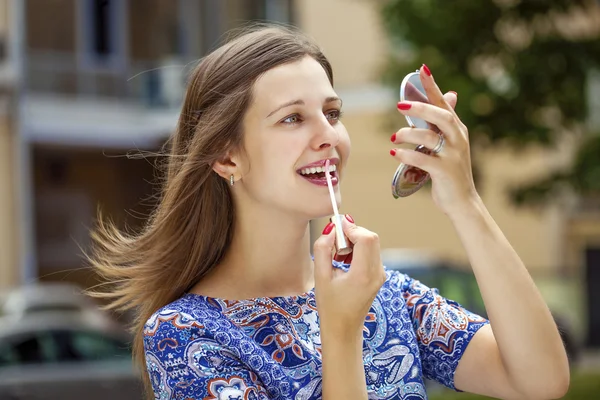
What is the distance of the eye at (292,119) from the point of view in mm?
1857

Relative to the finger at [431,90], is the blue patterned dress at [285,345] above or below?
below

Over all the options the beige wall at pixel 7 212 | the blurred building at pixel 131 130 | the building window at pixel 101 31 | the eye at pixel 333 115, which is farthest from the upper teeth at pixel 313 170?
the building window at pixel 101 31

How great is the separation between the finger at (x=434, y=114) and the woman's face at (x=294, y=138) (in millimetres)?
238

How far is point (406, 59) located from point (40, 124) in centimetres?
959

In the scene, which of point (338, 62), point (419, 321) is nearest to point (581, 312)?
point (338, 62)

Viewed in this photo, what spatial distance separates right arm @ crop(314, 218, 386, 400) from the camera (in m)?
1.64

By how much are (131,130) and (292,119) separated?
1514 centimetres

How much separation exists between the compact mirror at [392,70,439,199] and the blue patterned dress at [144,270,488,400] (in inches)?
12.9

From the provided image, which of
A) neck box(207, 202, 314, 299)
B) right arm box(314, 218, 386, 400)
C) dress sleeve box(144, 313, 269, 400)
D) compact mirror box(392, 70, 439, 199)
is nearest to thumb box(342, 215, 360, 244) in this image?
right arm box(314, 218, 386, 400)

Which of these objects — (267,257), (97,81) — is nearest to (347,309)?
(267,257)

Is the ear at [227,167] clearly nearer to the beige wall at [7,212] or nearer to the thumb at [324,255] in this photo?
the thumb at [324,255]

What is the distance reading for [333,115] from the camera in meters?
1.93

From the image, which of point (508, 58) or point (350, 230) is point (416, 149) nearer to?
point (350, 230)

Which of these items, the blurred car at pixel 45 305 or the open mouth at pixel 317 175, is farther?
the blurred car at pixel 45 305
